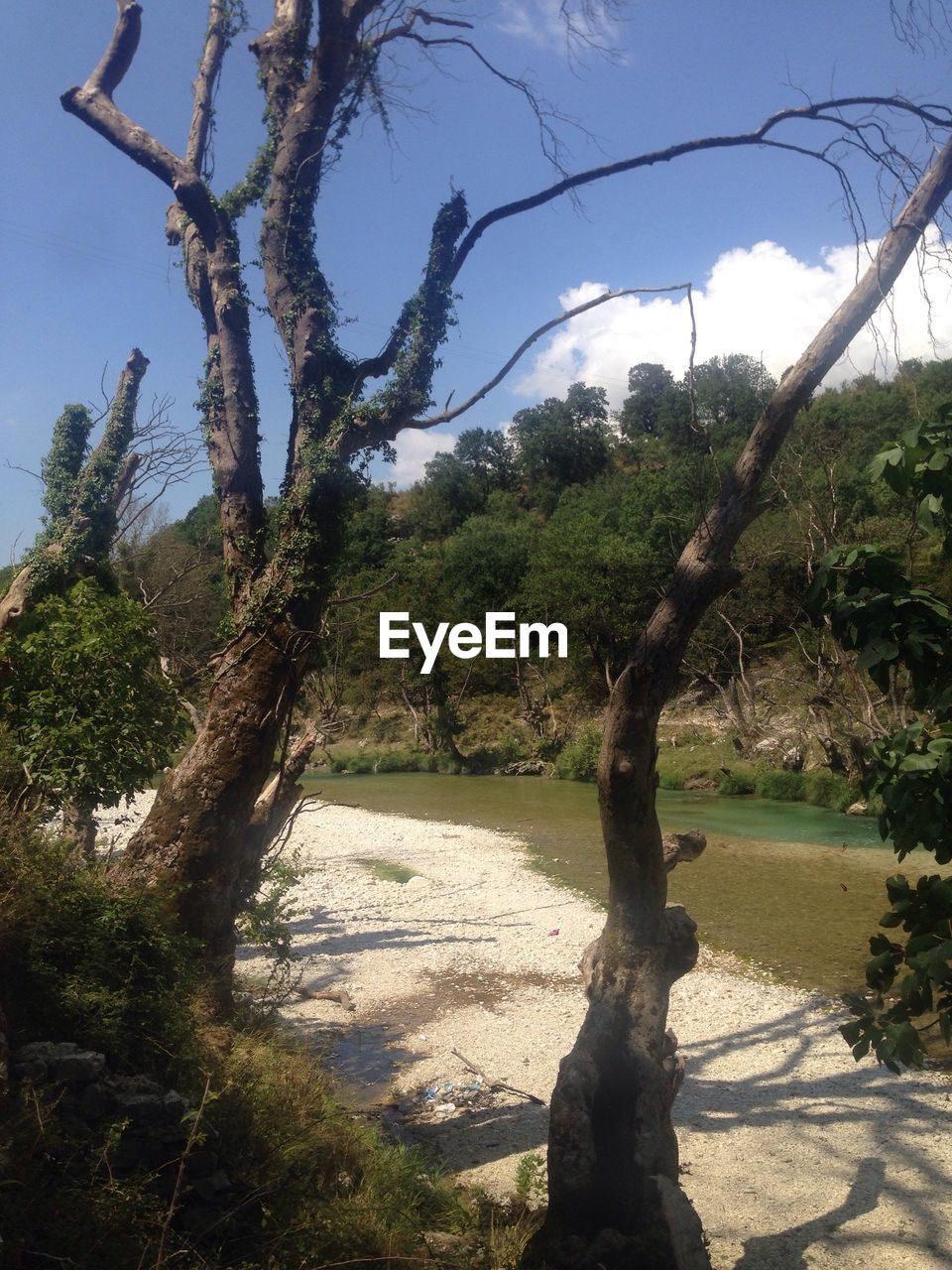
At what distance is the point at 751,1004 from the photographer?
34.1 feet

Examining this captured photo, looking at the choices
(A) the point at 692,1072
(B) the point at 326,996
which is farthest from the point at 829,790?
(B) the point at 326,996

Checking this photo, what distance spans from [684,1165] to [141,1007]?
4.08 metres

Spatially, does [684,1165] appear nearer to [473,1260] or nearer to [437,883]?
[473,1260]

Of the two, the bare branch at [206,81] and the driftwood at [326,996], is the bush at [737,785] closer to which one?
the driftwood at [326,996]

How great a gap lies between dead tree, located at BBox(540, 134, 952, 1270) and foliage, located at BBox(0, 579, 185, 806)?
381 cm

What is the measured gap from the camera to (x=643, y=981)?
480cm

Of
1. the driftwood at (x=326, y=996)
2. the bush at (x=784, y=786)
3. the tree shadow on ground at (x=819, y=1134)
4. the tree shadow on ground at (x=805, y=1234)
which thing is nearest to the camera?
the tree shadow on ground at (x=805, y=1234)

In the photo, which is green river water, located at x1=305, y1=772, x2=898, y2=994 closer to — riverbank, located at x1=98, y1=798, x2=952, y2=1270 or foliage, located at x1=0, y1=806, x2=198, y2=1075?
riverbank, located at x1=98, y1=798, x2=952, y2=1270

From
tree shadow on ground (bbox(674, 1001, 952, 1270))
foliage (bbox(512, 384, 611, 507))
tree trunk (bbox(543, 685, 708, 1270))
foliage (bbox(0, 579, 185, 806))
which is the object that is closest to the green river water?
tree trunk (bbox(543, 685, 708, 1270))

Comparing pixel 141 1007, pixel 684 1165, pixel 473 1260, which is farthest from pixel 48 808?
pixel 684 1165

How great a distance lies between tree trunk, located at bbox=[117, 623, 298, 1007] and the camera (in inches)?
242

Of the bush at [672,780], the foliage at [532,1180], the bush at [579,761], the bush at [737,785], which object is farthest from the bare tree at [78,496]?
the bush at [579,761]

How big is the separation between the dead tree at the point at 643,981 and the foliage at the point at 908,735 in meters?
1.41

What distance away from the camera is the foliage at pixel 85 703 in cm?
658
